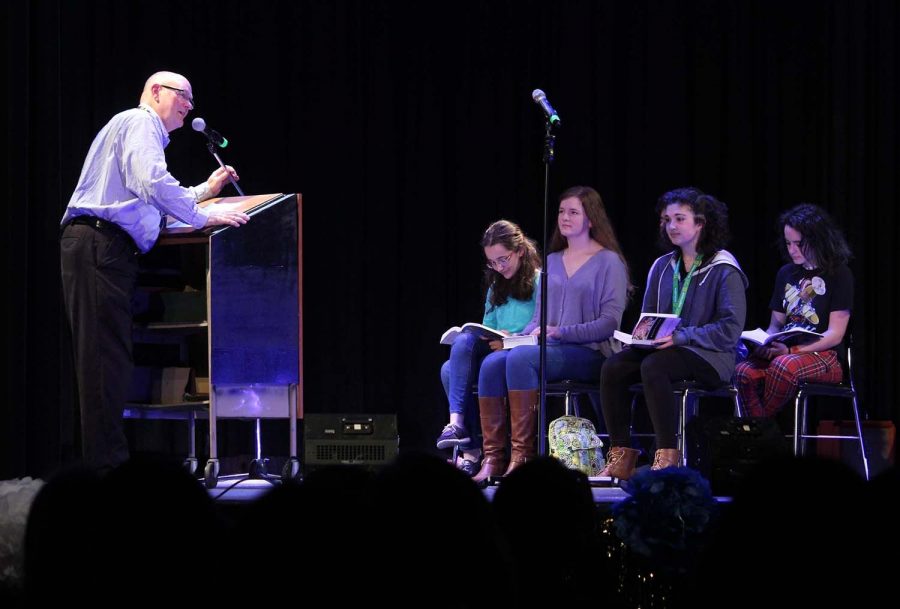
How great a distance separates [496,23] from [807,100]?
166cm

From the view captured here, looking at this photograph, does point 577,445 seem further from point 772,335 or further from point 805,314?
point 805,314

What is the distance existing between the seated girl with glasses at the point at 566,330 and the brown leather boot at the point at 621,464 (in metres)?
0.33

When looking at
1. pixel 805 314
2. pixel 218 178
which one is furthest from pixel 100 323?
pixel 805 314

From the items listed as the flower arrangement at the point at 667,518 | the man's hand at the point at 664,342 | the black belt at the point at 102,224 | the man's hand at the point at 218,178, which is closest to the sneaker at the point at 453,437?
the man's hand at the point at 664,342

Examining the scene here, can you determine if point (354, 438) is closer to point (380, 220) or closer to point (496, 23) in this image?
point (380, 220)

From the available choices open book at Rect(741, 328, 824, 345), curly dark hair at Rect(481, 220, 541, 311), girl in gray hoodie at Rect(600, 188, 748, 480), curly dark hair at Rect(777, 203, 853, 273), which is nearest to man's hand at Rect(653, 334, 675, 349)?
girl in gray hoodie at Rect(600, 188, 748, 480)

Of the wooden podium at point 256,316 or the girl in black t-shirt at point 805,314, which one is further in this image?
the girl in black t-shirt at point 805,314

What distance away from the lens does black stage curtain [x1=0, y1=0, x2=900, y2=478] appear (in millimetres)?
5406

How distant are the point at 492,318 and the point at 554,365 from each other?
56 cm

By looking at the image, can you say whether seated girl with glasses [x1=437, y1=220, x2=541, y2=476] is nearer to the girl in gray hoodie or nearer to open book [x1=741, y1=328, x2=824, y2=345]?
the girl in gray hoodie

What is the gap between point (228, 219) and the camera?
3994mm

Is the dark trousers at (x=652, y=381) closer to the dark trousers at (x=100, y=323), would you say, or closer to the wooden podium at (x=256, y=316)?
the wooden podium at (x=256, y=316)

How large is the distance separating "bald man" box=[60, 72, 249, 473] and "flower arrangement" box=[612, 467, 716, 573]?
212 cm

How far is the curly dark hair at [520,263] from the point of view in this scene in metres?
4.73
